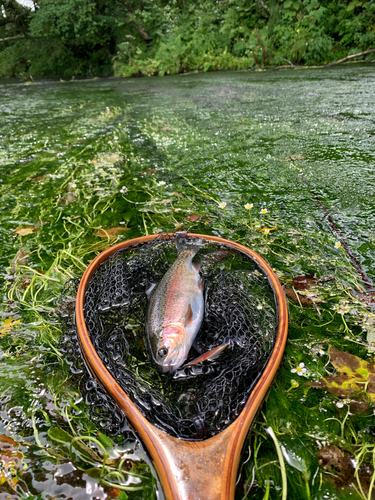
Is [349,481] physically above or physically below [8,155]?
below

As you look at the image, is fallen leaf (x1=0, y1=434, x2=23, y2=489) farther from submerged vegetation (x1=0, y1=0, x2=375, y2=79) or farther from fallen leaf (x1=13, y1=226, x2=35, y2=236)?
submerged vegetation (x1=0, y1=0, x2=375, y2=79)

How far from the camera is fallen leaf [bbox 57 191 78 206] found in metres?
4.02

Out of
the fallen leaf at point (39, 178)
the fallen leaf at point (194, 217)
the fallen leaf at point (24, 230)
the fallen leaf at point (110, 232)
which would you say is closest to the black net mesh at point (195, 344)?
the fallen leaf at point (110, 232)

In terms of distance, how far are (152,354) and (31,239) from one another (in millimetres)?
2087

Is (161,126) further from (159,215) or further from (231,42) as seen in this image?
(231,42)

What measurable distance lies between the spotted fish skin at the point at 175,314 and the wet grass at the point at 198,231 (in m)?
0.45

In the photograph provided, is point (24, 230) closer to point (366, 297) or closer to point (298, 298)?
point (298, 298)

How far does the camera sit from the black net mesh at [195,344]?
156 cm

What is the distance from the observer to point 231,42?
54.1ft

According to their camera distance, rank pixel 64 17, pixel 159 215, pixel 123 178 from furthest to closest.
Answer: pixel 64 17 → pixel 123 178 → pixel 159 215

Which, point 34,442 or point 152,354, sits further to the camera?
point 152,354

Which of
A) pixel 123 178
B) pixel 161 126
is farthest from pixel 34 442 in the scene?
pixel 161 126

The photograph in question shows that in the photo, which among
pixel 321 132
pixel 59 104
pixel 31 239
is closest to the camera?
pixel 31 239

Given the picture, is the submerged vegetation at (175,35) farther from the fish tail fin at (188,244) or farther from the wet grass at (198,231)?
the fish tail fin at (188,244)
